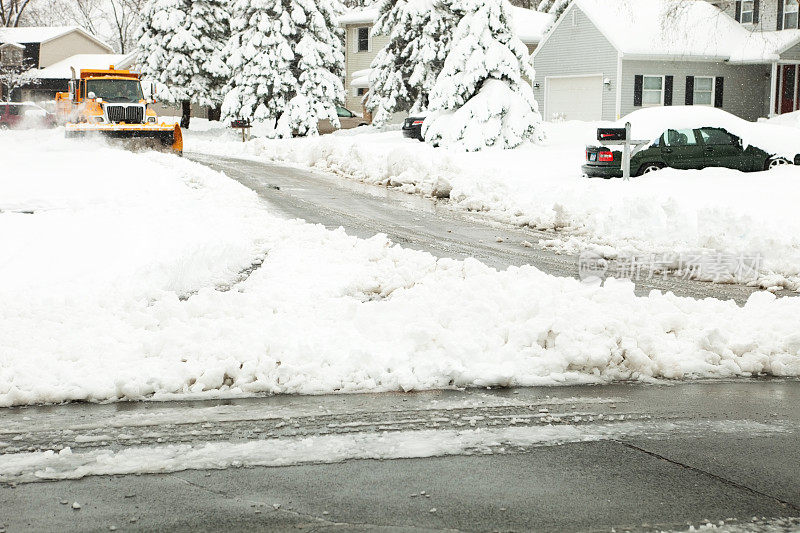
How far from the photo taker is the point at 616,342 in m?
6.64

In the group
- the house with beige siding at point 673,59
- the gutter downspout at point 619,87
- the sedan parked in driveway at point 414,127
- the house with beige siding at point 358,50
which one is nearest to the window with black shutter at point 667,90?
the house with beige siding at point 673,59

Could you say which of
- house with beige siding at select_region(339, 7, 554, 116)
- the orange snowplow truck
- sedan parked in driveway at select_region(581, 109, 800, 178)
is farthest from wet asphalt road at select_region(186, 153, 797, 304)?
house with beige siding at select_region(339, 7, 554, 116)

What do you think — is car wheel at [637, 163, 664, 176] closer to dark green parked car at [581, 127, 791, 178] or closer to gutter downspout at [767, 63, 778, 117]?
dark green parked car at [581, 127, 791, 178]

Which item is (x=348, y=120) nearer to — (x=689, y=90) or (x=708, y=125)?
(x=689, y=90)

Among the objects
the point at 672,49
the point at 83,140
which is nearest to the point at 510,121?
the point at 672,49

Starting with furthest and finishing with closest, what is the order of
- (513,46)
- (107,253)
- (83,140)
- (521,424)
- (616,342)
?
(513,46) → (83,140) → (107,253) → (616,342) → (521,424)

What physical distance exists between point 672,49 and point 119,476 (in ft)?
116

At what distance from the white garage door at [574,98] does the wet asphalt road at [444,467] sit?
33433 millimetres

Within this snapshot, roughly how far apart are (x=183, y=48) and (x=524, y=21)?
18665 millimetres

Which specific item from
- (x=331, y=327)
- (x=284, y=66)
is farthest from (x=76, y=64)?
(x=331, y=327)

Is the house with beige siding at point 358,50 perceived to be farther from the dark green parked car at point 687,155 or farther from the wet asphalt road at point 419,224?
the dark green parked car at point 687,155

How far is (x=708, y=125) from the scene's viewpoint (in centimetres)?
2100

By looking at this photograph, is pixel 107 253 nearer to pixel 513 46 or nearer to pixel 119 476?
pixel 119 476

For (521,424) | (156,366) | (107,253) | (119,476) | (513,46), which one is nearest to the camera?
(119,476)
